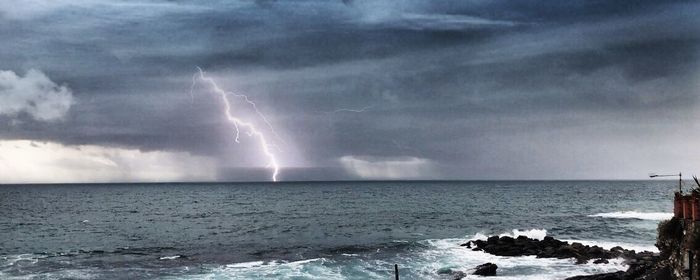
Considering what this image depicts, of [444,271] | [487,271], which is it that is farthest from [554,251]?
[444,271]

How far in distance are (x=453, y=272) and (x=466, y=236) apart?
2719 cm

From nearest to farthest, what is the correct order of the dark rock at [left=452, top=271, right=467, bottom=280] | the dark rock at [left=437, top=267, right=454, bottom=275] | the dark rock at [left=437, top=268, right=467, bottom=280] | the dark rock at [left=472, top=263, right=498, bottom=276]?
the dark rock at [left=452, top=271, right=467, bottom=280] → the dark rock at [left=437, top=268, right=467, bottom=280] → the dark rock at [left=472, top=263, right=498, bottom=276] → the dark rock at [left=437, top=267, right=454, bottom=275]

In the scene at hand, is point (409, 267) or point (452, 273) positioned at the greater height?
point (452, 273)

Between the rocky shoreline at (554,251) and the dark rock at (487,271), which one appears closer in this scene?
the dark rock at (487,271)

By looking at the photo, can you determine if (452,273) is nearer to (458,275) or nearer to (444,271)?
(444,271)

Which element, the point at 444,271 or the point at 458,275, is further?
the point at 444,271

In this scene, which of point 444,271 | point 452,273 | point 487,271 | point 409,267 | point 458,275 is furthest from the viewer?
point 409,267

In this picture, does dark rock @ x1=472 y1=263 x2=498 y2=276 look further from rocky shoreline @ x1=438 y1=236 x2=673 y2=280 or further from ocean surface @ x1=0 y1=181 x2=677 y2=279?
ocean surface @ x1=0 y1=181 x2=677 y2=279

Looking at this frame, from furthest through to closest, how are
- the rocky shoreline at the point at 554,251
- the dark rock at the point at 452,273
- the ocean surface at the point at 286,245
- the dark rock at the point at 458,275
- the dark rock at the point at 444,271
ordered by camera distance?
the ocean surface at the point at 286,245 → the rocky shoreline at the point at 554,251 → the dark rock at the point at 444,271 → the dark rock at the point at 452,273 → the dark rock at the point at 458,275

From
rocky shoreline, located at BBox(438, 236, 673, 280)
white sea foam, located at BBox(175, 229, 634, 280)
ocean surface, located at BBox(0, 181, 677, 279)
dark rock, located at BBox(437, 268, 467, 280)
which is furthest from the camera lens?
ocean surface, located at BBox(0, 181, 677, 279)

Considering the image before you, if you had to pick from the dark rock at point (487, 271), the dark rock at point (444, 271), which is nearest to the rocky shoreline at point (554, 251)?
the dark rock at point (487, 271)

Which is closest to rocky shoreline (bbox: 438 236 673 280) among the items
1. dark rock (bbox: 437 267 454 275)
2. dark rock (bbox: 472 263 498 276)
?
dark rock (bbox: 472 263 498 276)

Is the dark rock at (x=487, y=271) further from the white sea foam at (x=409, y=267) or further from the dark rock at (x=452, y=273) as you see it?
the dark rock at (x=452, y=273)

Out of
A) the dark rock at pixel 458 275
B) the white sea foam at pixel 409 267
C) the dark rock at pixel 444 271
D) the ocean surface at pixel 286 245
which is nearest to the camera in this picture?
the dark rock at pixel 458 275
